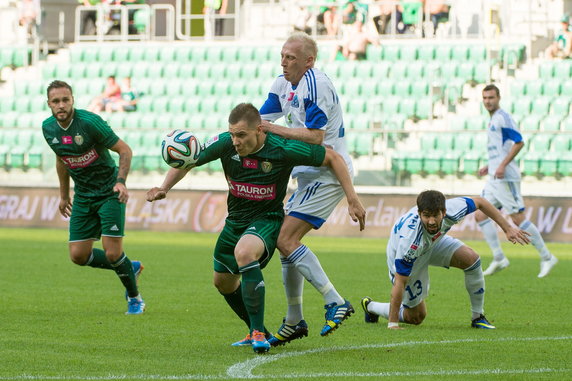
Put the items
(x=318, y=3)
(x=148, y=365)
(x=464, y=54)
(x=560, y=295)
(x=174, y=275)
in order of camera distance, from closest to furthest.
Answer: (x=148, y=365), (x=560, y=295), (x=174, y=275), (x=464, y=54), (x=318, y=3)

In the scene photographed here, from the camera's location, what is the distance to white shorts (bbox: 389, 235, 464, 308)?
353 inches

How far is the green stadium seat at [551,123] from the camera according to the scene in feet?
76.7

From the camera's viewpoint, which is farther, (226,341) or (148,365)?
(226,341)

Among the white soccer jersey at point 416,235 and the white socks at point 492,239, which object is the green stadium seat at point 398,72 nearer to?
the white socks at point 492,239

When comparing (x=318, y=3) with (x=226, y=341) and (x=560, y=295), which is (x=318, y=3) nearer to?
(x=560, y=295)

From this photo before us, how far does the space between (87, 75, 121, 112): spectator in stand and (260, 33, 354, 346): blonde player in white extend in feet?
63.1

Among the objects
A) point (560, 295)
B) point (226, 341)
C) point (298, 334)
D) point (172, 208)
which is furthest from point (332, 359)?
point (172, 208)

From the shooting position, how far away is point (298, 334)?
7.68 m

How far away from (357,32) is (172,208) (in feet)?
Result: 26.0

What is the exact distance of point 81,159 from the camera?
9859 millimetres

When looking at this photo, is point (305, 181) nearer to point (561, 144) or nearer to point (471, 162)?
point (471, 162)

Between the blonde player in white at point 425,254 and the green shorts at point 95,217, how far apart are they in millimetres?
2269

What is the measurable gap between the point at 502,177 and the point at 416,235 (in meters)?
6.18

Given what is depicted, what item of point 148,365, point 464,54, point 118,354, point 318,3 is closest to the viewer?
point 148,365
